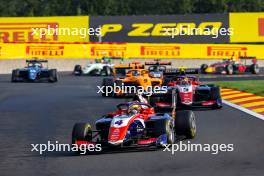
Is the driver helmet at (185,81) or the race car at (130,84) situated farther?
the race car at (130,84)

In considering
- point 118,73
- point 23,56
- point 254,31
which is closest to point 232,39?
point 254,31

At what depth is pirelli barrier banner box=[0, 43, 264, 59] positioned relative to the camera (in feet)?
165

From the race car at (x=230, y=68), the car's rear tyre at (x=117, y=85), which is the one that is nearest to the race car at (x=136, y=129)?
the car's rear tyre at (x=117, y=85)

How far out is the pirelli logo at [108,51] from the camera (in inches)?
1998

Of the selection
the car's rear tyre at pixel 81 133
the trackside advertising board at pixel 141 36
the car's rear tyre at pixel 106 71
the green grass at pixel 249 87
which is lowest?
the car's rear tyre at pixel 106 71

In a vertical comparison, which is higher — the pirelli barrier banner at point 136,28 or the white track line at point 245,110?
the pirelli barrier banner at point 136,28

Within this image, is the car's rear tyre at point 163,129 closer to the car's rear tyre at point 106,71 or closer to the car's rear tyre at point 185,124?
the car's rear tyre at point 185,124

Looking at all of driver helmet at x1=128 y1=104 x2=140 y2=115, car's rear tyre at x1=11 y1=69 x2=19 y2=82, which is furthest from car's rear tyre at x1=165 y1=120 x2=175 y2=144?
car's rear tyre at x1=11 y1=69 x2=19 y2=82

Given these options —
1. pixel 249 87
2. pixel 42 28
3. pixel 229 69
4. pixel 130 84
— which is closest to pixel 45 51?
pixel 42 28

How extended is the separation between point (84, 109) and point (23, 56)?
26898mm

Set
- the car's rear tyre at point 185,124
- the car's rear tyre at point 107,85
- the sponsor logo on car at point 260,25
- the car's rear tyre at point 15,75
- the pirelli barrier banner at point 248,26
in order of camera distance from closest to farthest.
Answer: the car's rear tyre at point 185,124, the car's rear tyre at point 107,85, the car's rear tyre at point 15,75, the pirelli barrier banner at point 248,26, the sponsor logo on car at point 260,25

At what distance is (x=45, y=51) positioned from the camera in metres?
49.8

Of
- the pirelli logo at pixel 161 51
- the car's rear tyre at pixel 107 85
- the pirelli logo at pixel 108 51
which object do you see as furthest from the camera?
the pirelli logo at pixel 108 51

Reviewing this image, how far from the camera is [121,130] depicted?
13.8m
